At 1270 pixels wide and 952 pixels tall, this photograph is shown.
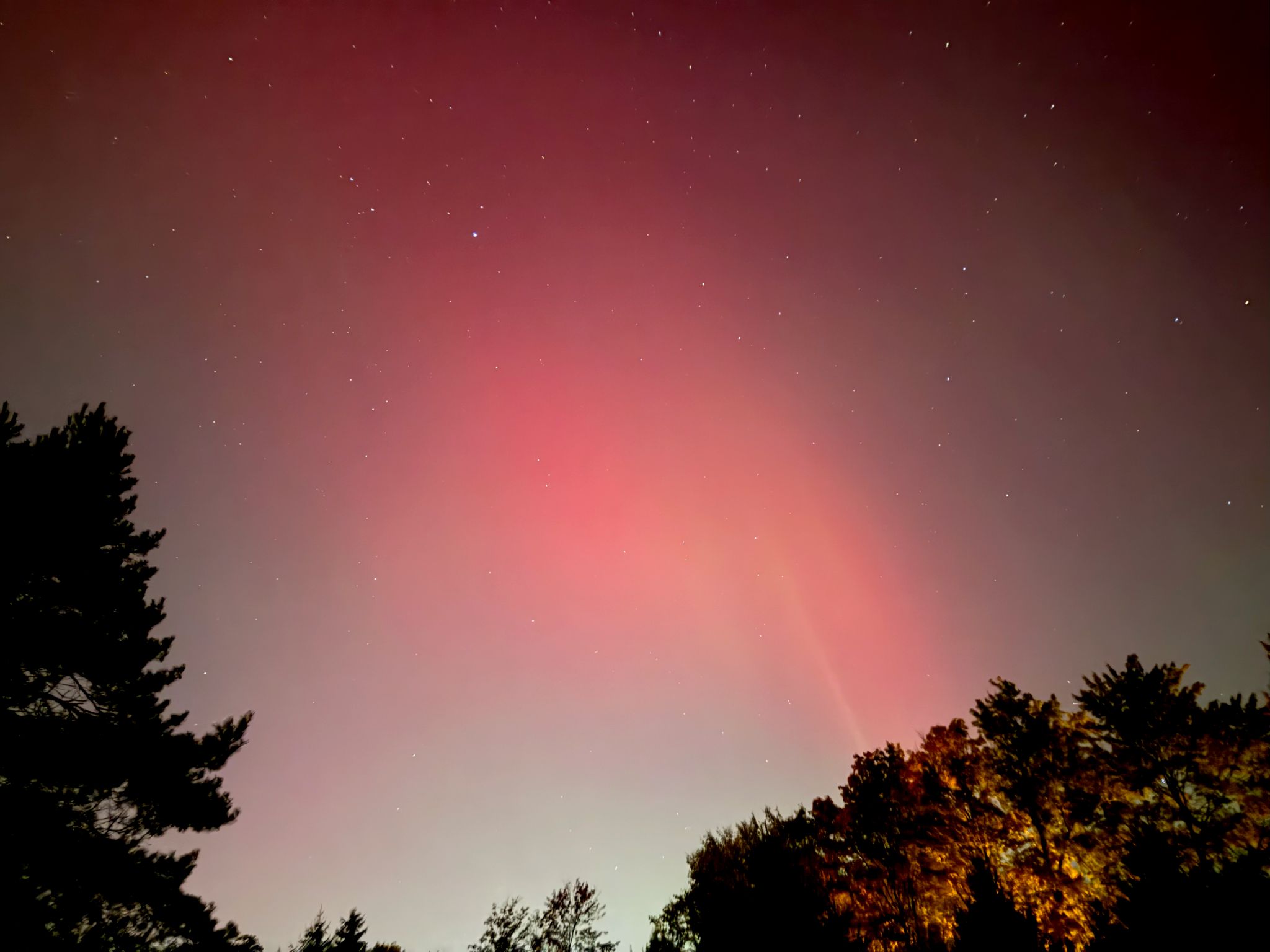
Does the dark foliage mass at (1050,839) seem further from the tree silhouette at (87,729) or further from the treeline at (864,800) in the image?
the tree silhouette at (87,729)

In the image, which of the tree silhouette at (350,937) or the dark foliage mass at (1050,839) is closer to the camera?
the dark foliage mass at (1050,839)

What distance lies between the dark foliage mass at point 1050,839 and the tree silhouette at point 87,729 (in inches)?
809

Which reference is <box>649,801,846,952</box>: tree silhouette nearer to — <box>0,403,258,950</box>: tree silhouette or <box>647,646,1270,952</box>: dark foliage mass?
<box>647,646,1270,952</box>: dark foliage mass

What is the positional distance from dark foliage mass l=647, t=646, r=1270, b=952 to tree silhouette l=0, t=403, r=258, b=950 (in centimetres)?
2056

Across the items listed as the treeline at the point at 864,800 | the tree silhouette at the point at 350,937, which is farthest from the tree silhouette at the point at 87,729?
the tree silhouette at the point at 350,937

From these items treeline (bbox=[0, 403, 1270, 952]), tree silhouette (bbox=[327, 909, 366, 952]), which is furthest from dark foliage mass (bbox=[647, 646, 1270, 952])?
tree silhouette (bbox=[327, 909, 366, 952])

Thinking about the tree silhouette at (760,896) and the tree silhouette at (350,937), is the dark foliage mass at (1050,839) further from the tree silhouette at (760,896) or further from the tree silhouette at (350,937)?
the tree silhouette at (350,937)

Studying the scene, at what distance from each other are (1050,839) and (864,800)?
784 centimetres

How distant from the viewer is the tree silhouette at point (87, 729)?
34.8ft

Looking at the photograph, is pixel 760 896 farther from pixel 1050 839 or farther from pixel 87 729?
pixel 87 729

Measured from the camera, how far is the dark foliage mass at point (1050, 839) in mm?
10188

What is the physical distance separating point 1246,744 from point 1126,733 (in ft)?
8.91

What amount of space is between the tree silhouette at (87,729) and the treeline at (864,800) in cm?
5

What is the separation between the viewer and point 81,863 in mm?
10828
